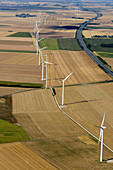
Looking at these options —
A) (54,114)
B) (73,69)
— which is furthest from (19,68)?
(54,114)

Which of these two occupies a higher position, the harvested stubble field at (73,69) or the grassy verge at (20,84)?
the grassy verge at (20,84)

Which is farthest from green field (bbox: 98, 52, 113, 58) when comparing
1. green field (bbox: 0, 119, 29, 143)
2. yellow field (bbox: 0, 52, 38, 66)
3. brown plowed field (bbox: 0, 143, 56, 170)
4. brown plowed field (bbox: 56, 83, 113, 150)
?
brown plowed field (bbox: 0, 143, 56, 170)

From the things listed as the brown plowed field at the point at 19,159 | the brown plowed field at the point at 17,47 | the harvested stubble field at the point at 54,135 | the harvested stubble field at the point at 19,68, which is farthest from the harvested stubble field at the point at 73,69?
the brown plowed field at the point at 19,159

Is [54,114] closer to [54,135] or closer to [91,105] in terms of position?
[91,105]

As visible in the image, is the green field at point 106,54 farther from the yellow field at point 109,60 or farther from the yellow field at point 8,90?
the yellow field at point 8,90

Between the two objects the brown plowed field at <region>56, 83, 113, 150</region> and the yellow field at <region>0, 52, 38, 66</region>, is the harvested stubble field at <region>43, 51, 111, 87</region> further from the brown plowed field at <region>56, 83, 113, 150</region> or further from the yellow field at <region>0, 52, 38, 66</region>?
the brown plowed field at <region>56, 83, 113, 150</region>

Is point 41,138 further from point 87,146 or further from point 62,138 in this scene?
point 87,146

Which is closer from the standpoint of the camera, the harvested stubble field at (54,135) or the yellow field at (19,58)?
the harvested stubble field at (54,135)
